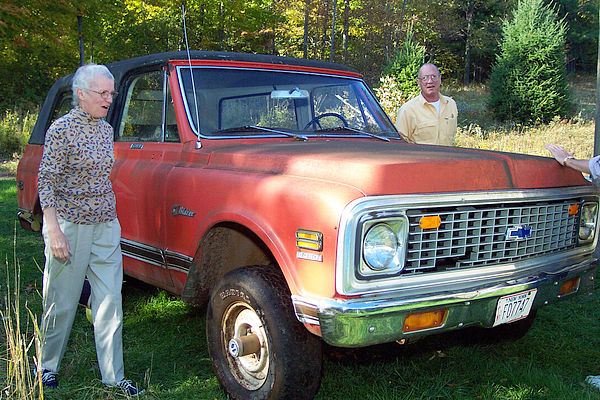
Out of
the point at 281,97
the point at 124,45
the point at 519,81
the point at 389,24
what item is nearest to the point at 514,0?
the point at 389,24

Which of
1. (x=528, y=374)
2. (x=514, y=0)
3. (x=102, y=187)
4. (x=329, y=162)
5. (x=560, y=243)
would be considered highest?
(x=514, y=0)

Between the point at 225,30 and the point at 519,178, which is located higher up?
the point at 225,30

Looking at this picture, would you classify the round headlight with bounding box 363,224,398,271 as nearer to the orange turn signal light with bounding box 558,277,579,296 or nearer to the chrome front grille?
the chrome front grille

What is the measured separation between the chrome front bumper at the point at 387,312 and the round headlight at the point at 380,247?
5.4 inches

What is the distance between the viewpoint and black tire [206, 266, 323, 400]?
2.87 metres

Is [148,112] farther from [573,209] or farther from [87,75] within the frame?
[573,209]

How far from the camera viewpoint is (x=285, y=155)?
10.5 ft

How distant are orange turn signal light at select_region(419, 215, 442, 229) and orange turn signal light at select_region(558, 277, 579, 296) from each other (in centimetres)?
102

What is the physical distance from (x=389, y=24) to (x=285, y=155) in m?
30.3

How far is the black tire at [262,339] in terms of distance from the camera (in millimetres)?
2869

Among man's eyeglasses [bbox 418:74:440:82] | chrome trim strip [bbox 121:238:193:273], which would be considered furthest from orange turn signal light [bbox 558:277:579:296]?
man's eyeglasses [bbox 418:74:440:82]

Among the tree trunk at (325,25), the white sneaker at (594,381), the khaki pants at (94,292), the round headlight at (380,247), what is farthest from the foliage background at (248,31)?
the white sneaker at (594,381)

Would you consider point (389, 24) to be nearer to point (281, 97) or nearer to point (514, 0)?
point (514, 0)

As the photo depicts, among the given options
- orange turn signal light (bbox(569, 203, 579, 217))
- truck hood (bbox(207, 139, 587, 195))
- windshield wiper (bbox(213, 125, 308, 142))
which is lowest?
orange turn signal light (bbox(569, 203, 579, 217))
